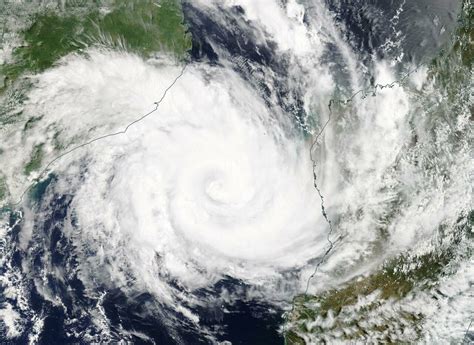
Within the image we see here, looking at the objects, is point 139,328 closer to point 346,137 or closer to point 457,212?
point 346,137

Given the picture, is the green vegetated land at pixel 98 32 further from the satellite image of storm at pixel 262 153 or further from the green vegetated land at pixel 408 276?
the green vegetated land at pixel 408 276

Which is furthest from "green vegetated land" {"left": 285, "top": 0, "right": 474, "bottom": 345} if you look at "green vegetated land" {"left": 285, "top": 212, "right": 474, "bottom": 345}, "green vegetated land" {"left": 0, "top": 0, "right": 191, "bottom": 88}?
"green vegetated land" {"left": 0, "top": 0, "right": 191, "bottom": 88}

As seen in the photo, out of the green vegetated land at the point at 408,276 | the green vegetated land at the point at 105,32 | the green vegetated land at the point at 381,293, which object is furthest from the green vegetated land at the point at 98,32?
the green vegetated land at the point at 381,293

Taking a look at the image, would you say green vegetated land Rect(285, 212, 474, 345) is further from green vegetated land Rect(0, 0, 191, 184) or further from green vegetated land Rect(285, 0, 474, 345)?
green vegetated land Rect(0, 0, 191, 184)

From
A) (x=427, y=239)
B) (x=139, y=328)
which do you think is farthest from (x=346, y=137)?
(x=139, y=328)

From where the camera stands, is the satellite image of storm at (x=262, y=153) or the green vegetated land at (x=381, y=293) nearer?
the satellite image of storm at (x=262, y=153)
